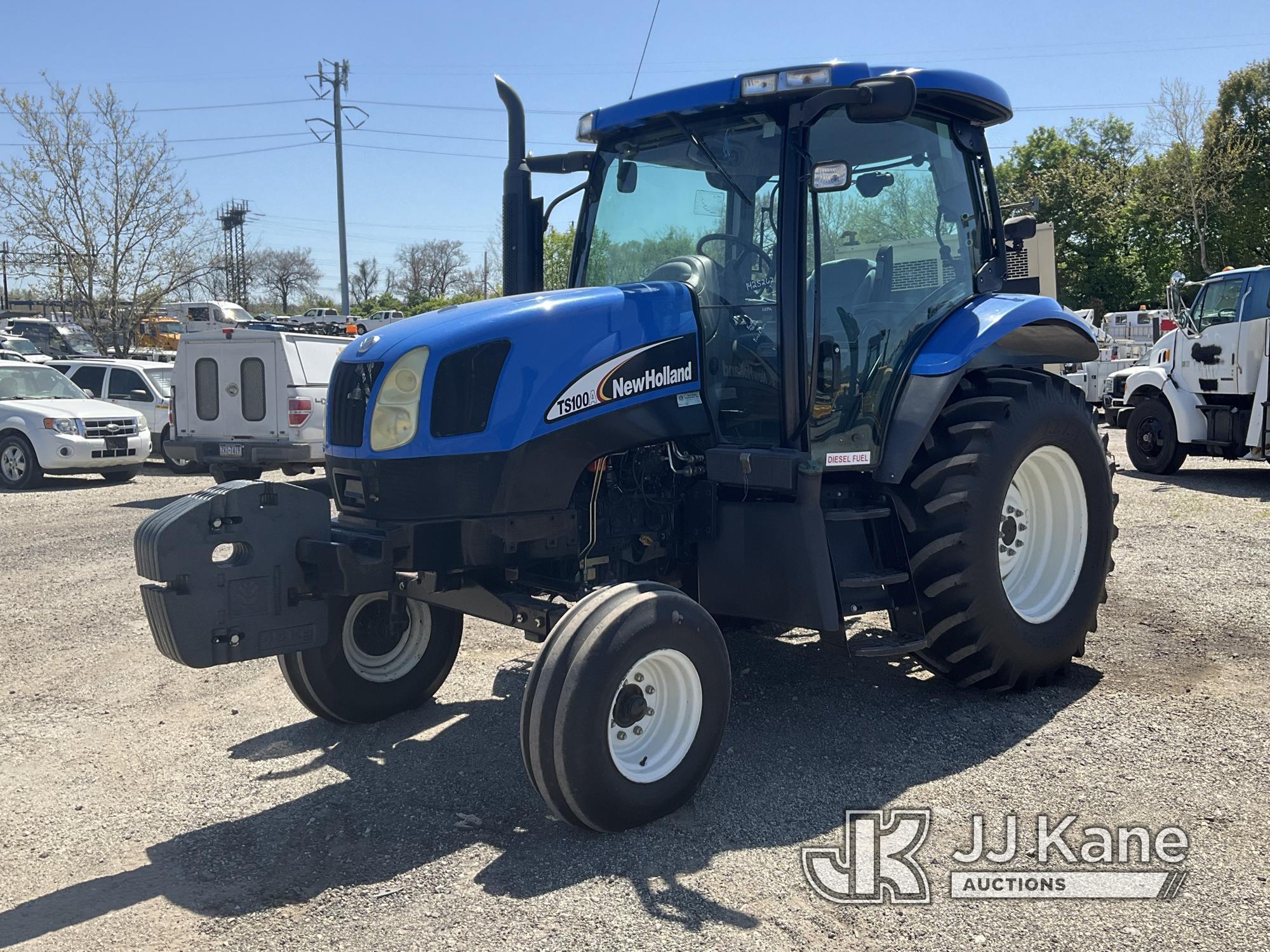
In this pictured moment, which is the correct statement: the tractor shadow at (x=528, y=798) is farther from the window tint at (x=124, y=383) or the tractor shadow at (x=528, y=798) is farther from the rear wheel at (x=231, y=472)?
the window tint at (x=124, y=383)

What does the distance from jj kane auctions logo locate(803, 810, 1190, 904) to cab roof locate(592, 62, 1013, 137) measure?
2934mm

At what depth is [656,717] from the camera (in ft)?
13.3

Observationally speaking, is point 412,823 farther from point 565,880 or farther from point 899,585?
point 899,585

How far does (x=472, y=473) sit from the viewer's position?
162 inches

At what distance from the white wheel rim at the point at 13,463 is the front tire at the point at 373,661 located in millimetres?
12188

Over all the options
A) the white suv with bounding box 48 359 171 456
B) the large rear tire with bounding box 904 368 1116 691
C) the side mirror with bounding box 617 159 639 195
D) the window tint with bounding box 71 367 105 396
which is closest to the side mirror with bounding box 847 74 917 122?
the side mirror with bounding box 617 159 639 195

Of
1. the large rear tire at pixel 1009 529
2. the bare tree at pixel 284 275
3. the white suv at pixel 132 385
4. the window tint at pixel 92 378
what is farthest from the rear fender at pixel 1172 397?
the bare tree at pixel 284 275

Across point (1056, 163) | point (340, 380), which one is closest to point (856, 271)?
point (340, 380)

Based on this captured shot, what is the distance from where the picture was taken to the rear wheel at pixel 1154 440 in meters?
14.0

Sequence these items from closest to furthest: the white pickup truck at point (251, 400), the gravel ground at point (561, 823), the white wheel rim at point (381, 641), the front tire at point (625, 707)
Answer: the gravel ground at point (561, 823) < the front tire at point (625, 707) < the white wheel rim at point (381, 641) < the white pickup truck at point (251, 400)

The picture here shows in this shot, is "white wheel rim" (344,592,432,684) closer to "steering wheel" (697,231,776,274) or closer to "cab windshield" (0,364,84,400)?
"steering wheel" (697,231,776,274)

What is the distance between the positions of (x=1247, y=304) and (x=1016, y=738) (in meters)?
10.5

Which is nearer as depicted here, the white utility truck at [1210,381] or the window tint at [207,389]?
the white utility truck at [1210,381]

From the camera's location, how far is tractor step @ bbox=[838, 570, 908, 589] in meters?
4.55
